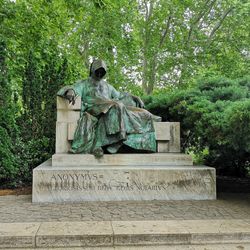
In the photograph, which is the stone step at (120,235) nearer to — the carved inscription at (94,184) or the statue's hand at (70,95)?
the carved inscription at (94,184)

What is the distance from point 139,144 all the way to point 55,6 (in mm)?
6712

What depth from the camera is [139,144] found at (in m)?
6.38

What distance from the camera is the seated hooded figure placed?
242 inches

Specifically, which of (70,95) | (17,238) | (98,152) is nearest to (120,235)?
(17,238)

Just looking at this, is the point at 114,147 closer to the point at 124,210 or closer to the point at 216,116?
the point at 124,210

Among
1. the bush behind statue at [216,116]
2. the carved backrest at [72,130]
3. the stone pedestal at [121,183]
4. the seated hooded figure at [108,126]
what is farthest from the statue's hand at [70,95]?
the bush behind statue at [216,116]

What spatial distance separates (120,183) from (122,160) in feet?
2.16

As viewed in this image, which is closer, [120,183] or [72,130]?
[120,183]

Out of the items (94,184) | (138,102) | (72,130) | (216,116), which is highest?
(138,102)

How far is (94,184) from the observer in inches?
214

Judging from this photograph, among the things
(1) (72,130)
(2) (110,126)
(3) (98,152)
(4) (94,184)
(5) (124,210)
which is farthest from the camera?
(1) (72,130)

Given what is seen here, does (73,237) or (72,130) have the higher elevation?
(72,130)

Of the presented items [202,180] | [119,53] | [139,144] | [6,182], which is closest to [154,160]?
[139,144]

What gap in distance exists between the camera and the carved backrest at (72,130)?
21.0 ft
